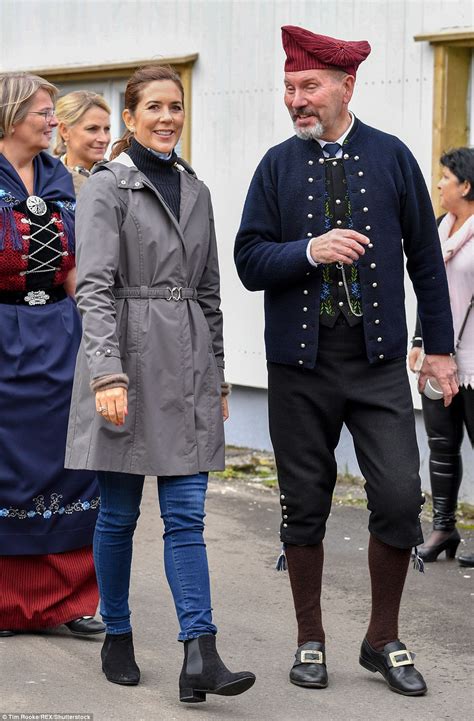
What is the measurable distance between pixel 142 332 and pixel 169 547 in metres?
0.72

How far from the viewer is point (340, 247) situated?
4.79 metres

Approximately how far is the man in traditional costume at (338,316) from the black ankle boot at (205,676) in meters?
0.46

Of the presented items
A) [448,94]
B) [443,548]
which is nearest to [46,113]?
[443,548]

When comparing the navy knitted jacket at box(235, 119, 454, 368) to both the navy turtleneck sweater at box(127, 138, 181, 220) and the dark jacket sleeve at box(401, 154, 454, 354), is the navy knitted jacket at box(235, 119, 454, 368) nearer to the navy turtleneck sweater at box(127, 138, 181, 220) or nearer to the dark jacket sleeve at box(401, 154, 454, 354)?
the dark jacket sleeve at box(401, 154, 454, 354)

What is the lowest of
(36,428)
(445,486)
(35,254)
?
(445,486)

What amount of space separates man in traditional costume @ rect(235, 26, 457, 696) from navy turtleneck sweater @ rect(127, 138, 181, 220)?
282 millimetres

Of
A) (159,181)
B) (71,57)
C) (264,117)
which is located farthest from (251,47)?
(159,181)

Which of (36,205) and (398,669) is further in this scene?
(36,205)

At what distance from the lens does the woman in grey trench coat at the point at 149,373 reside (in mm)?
4812

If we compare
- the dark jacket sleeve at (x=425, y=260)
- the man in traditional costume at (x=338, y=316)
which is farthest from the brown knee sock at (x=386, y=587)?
the dark jacket sleeve at (x=425, y=260)

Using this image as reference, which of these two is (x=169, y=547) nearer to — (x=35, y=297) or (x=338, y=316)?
(x=338, y=316)

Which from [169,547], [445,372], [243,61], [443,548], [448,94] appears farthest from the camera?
[243,61]

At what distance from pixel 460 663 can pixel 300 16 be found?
4992 mm

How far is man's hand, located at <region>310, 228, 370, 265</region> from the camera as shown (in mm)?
4781
